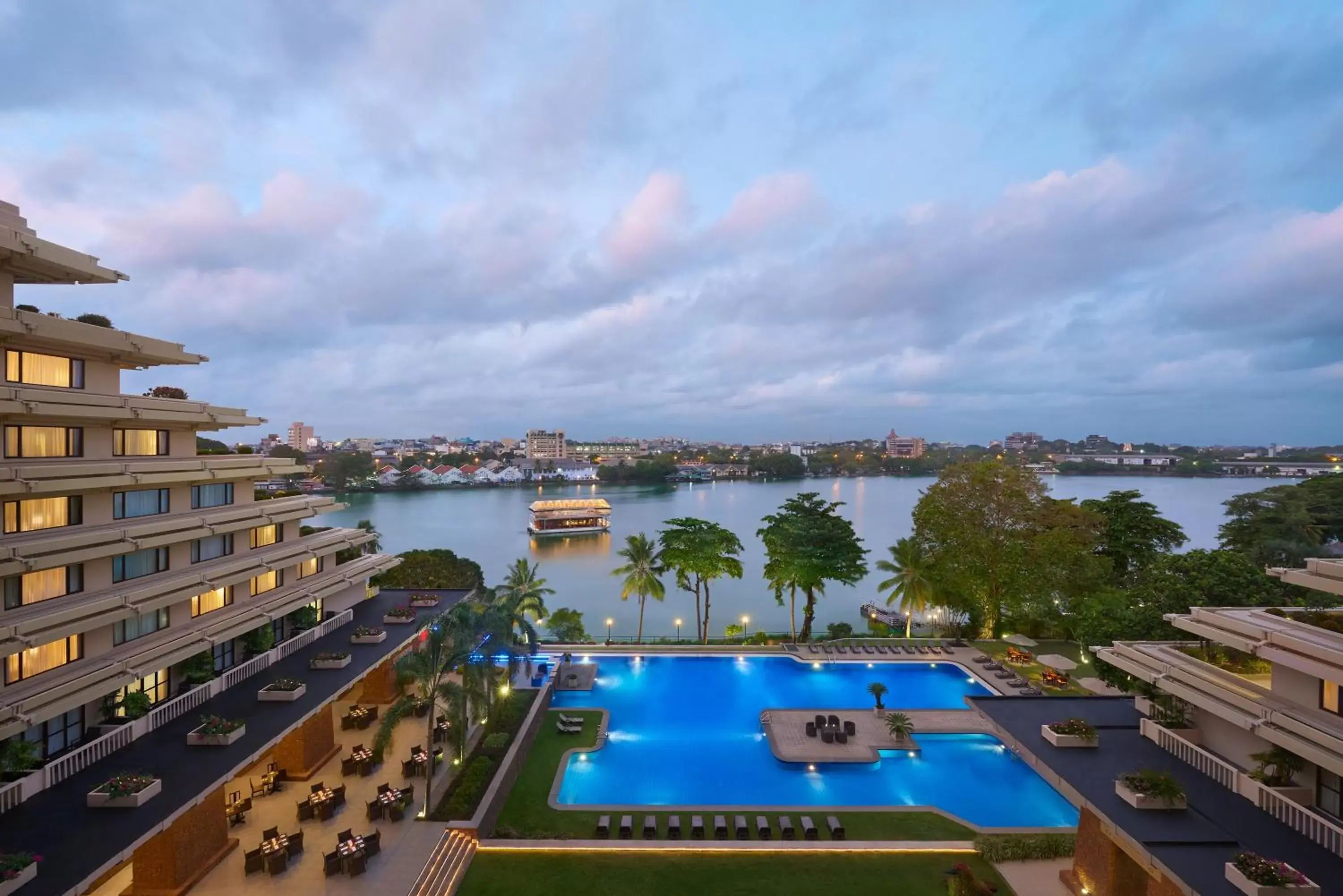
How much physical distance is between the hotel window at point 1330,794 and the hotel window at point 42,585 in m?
26.8

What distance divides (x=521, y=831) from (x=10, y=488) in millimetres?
14521

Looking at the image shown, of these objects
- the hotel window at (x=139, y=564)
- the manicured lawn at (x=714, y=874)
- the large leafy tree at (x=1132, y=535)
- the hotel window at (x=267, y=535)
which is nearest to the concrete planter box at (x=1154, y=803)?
the manicured lawn at (x=714, y=874)

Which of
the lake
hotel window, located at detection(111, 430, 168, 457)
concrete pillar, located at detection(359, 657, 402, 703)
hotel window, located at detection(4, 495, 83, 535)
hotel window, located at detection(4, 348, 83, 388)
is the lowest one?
the lake

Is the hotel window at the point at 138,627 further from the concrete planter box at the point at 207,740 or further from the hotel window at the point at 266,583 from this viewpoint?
the concrete planter box at the point at 207,740

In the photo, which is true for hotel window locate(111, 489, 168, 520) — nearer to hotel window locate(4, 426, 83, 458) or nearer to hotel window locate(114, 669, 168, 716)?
hotel window locate(4, 426, 83, 458)

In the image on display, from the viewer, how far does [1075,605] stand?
33.2 metres

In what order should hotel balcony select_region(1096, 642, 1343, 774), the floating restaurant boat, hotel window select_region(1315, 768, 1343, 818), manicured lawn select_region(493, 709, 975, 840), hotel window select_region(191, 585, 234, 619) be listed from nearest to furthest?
hotel balcony select_region(1096, 642, 1343, 774) → hotel window select_region(1315, 768, 1343, 818) → manicured lawn select_region(493, 709, 975, 840) → hotel window select_region(191, 585, 234, 619) → the floating restaurant boat

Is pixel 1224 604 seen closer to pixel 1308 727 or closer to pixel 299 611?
pixel 1308 727

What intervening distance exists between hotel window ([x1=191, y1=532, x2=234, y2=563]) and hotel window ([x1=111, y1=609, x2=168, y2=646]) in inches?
84.4

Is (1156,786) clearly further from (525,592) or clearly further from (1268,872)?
(525,592)

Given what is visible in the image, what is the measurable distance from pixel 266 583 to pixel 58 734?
8467 mm

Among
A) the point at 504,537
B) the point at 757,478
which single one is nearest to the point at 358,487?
the point at 504,537

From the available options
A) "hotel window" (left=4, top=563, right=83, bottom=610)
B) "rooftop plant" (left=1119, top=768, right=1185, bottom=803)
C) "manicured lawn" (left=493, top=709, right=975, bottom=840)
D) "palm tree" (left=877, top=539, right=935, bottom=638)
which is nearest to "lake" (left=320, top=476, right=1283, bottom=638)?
"palm tree" (left=877, top=539, right=935, bottom=638)

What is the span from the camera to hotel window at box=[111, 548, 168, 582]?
55.4 ft
